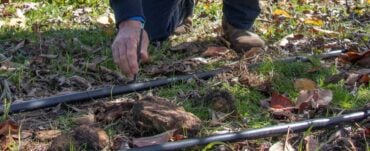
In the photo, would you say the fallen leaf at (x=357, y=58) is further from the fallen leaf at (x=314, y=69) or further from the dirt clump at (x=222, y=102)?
the dirt clump at (x=222, y=102)

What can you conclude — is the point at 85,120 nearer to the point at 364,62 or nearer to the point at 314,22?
the point at 364,62

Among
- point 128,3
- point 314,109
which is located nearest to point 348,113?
point 314,109

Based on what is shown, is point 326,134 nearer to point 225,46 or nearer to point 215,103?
point 215,103

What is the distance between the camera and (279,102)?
2355mm


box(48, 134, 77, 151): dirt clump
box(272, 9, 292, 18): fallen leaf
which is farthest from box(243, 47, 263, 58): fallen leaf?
box(48, 134, 77, 151): dirt clump

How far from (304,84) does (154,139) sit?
0.82 meters

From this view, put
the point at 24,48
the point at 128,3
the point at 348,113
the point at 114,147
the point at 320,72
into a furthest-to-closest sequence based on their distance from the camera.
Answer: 1. the point at 24,48
2. the point at 320,72
3. the point at 128,3
4. the point at 348,113
5. the point at 114,147

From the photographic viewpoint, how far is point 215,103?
228cm

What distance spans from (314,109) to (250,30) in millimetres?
1255

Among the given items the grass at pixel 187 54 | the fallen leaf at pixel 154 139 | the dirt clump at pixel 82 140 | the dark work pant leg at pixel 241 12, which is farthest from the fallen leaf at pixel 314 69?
the dirt clump at pixel 82 140

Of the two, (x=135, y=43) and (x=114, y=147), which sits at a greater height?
(x=135, y=43)

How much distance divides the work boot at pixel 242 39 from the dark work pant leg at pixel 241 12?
5 centimetres

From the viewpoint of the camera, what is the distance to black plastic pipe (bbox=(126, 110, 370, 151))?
74.7 inches

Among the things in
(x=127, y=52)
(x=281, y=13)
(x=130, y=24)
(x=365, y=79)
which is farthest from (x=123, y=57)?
(x=281, y=13)
